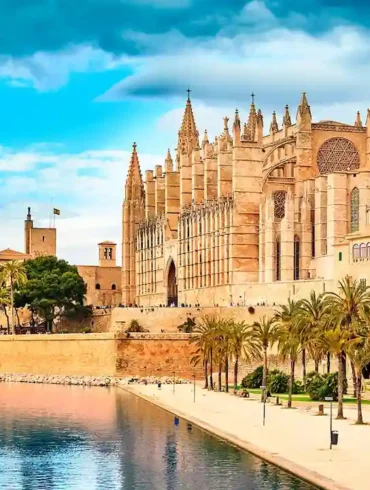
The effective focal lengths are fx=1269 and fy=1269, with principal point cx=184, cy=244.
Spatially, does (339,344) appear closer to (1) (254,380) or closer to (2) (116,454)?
(2) (116,454)

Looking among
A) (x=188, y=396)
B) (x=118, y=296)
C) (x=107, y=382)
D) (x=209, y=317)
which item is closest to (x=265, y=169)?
(x=209, y=317)

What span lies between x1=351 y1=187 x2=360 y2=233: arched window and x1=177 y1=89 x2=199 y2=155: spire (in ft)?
85.2

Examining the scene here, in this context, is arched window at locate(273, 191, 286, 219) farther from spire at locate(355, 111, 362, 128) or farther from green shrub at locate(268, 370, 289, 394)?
green shrub at locate(268, 370, 289, 394)

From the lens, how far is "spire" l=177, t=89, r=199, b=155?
95125 mm

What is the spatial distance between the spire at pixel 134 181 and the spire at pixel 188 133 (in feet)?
15.3

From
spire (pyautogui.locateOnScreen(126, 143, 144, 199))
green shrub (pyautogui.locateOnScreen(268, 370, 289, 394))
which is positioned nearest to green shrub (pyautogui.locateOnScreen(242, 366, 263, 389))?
green shrub (pyautogui.locateOnScreen(268, 370, 289, 394))

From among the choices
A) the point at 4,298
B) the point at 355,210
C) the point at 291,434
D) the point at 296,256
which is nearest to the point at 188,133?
the point at 4,298

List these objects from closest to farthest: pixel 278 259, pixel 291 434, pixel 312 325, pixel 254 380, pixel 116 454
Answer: pixel 116 454 < pixel 291 434 < pixel 312 325 < pixel 254 380 < pixel 278 259

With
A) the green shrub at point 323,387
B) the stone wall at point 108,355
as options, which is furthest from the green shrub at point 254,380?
the stone wall at point 108,355

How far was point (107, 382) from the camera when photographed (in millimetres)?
69750

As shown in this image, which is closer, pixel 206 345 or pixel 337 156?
pixel 206 345

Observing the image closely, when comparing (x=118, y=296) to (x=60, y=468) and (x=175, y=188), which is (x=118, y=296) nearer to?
(x=175, y=188)

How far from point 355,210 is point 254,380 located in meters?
13.5

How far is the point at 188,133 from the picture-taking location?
96562mm
